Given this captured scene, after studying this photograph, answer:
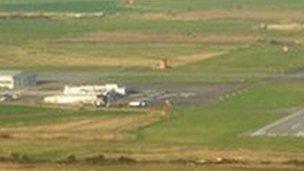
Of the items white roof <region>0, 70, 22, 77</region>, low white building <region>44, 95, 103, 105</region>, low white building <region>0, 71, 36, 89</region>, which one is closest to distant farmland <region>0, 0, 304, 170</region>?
white roof <region>0, 70, 22, 77</region>

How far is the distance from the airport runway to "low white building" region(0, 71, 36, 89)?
68.1ft

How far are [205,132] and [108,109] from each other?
9.32 m

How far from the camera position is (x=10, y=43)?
314 ft

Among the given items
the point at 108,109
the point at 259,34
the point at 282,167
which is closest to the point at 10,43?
the point at 259,34

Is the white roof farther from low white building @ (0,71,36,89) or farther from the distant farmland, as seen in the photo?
the distant farmland

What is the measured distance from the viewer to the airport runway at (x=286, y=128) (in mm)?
51897

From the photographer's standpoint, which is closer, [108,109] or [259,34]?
[108,109]

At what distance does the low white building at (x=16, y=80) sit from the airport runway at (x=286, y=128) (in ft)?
68.1

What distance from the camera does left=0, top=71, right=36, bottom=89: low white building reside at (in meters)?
71.9

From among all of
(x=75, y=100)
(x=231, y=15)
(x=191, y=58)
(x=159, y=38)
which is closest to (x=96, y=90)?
(x=75, y=100)

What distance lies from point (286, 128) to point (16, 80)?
23.4 m

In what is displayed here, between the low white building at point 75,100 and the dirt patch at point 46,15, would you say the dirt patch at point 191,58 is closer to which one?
the low white building at point 75,100

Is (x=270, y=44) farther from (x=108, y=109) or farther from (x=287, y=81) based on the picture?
(x=108, y=109)

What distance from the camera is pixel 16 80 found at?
72.0 m
